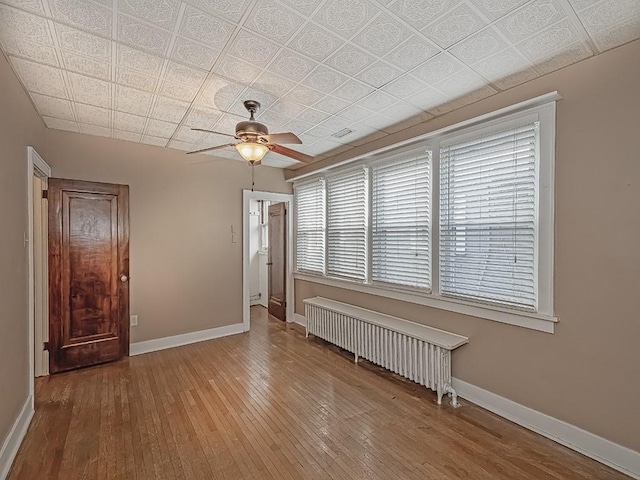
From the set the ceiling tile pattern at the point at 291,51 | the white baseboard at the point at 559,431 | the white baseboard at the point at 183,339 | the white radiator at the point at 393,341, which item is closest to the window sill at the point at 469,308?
the white radiator at the point at 393,341

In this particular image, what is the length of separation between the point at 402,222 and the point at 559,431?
2.16 m

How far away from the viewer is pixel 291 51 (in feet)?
6.66

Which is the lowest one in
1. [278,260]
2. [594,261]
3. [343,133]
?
[278,260]

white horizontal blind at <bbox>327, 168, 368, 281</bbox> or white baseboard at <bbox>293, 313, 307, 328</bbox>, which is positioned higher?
white horizontal blind at <bbox>327, 168, 368, 281</bbox>

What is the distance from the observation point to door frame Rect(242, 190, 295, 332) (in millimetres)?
4883

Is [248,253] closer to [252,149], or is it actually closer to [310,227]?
[310,227]

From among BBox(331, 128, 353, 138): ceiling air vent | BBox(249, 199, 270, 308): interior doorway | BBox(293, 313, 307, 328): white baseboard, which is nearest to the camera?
BBox(331, 128, 353, 138): ceiling air vent

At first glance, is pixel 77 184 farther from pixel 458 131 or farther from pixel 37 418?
pixel 458 131

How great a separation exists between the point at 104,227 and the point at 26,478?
8.31 ft

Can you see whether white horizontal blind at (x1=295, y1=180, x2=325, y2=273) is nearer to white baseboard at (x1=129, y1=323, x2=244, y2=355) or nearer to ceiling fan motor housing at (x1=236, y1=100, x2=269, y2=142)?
white baseboard at (x1=129, y1=323, x2=244, y2=355)

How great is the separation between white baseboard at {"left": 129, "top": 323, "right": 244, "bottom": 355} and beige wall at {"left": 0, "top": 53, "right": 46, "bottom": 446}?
1.45 meters

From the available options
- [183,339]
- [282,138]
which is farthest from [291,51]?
[183,339]

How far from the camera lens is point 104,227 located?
3.70 metres

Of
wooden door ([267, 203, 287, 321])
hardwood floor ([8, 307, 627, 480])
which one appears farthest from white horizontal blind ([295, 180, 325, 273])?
hardwood floor ([8, 307, 627, 480])
